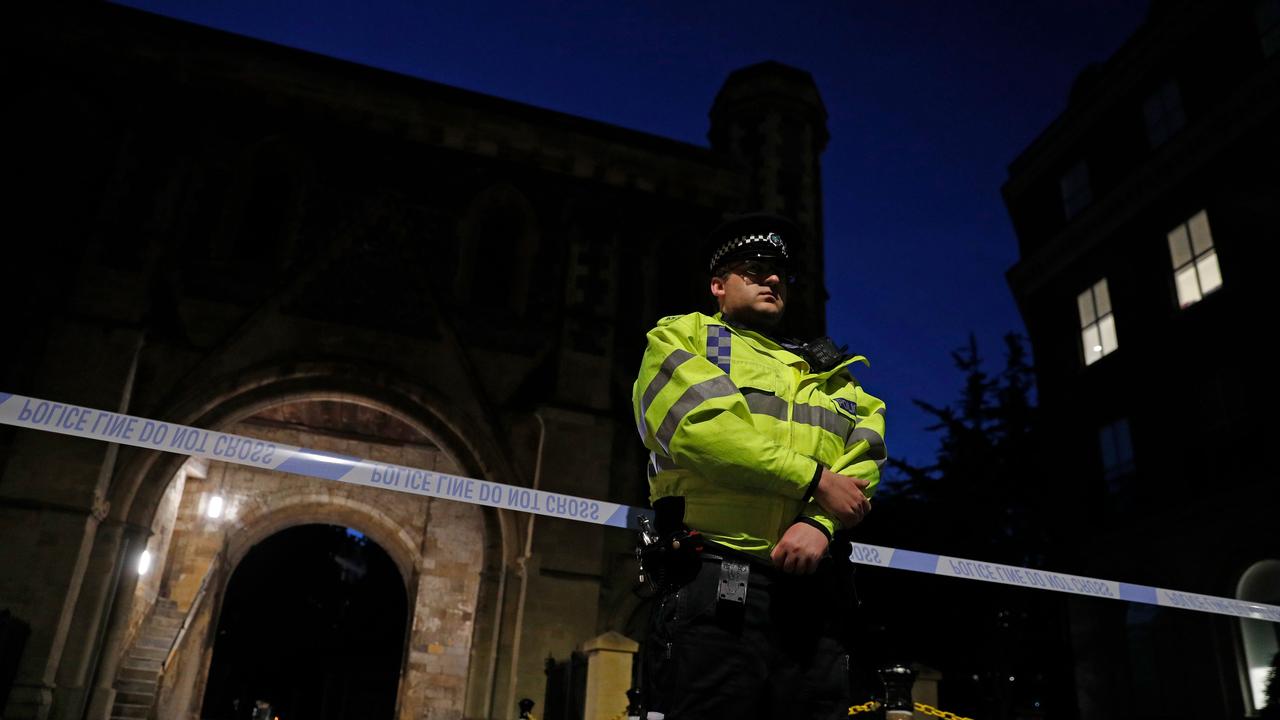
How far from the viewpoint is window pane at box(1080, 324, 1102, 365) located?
58.4ft

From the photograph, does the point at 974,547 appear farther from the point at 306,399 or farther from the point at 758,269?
the point at 758,269

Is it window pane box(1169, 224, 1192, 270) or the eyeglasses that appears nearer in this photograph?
the eyeglasses

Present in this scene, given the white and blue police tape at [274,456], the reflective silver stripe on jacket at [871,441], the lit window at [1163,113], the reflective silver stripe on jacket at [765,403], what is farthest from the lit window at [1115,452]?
the reflective silver stripe on jacket at [765,403]

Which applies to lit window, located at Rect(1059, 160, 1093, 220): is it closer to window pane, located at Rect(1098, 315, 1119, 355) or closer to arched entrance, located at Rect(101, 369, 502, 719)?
window pane, located at Rect(1098, 315, 1119, 355)

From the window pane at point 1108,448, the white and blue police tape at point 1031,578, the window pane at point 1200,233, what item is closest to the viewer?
the white and blue police tape at point 1031,578

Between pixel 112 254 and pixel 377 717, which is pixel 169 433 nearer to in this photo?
pixel 112 254

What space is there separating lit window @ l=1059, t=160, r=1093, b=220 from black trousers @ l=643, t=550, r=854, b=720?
19.0 meters

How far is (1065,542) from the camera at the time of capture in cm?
1778

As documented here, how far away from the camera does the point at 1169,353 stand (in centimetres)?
1560

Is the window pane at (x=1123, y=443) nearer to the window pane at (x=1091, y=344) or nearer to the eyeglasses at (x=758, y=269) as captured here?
the window pane at (x=1091, y=344)

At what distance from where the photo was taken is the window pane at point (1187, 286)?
50.6 ft

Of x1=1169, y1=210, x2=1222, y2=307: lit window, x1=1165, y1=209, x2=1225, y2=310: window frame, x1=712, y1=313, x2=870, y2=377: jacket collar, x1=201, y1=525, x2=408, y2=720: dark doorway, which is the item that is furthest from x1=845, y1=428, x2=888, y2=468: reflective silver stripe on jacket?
x1=201, y1=525, x2=408, y2=720: dark doorway

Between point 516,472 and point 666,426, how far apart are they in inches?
483

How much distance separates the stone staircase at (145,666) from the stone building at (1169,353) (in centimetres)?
1712
